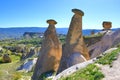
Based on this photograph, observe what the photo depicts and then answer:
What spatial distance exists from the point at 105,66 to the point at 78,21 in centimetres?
1427

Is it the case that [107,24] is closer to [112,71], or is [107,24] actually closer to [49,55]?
[49,55]

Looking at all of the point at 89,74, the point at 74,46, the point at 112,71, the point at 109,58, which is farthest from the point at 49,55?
the point at 112,71

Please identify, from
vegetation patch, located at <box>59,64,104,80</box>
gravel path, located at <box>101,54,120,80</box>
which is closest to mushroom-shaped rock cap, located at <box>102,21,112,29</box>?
gravel path, located at <box>101,54,120,80</box>

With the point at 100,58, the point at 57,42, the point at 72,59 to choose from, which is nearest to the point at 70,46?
the point at 72,59

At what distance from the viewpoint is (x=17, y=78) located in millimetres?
37344

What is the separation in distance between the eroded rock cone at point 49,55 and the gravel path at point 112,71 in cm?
1539

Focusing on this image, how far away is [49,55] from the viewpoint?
115 feet

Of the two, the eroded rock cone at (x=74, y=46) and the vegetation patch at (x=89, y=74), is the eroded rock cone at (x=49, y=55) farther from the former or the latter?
the vegetation patch at (x=89, y=74)

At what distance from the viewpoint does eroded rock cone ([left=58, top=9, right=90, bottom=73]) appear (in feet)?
99.4

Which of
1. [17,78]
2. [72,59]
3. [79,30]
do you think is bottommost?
[17,78]

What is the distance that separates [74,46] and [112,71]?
13345 millimetres

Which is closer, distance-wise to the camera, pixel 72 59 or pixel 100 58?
pixel 100 58

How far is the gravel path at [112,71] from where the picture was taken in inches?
682

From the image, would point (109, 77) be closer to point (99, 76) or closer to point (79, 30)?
point (99, 76)
